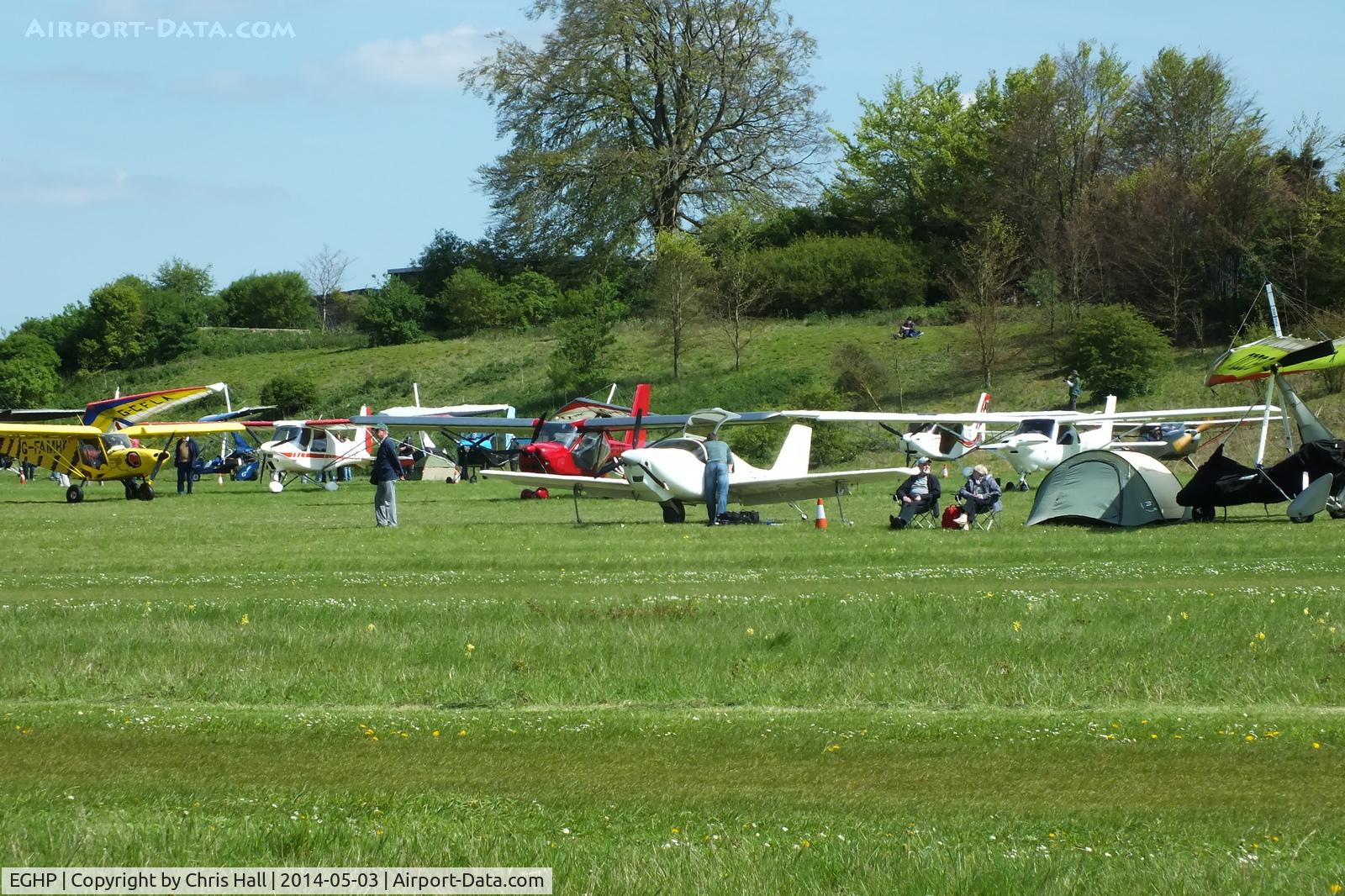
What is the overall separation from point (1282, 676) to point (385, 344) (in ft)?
254

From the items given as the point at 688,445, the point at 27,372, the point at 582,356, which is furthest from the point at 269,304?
the point at 688,445

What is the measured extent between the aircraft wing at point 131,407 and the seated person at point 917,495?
24.7m

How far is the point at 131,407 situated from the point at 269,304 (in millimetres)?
69519

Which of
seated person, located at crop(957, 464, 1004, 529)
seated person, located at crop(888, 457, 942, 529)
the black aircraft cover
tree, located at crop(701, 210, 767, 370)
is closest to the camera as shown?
the black aircraft cover

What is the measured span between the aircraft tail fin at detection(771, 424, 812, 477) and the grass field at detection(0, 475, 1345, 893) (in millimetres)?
7416

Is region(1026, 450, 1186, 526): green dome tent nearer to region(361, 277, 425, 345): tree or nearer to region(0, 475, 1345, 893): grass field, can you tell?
region(0, 475, 1345, 893): grass field

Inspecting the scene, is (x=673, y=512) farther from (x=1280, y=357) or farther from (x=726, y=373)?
(x=726, y=373)

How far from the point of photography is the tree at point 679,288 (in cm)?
6600

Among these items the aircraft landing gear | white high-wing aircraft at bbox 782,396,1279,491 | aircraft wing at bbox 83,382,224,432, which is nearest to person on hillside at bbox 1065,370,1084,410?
white high-wing aircraft at bbox 782,396,1279,491

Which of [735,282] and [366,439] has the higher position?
[735,282]

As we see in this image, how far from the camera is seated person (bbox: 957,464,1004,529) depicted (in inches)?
907

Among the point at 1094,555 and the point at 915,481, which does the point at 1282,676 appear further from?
the point at 915,481

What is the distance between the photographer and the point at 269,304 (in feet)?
351

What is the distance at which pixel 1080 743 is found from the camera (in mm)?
7828
